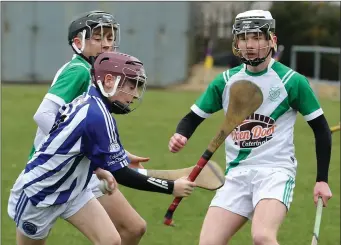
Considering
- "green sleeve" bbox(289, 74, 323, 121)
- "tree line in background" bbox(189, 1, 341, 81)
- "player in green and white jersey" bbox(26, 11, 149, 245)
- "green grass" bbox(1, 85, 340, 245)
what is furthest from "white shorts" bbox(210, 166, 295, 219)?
"tree line in background" bbox(189, 1, 341, 81)

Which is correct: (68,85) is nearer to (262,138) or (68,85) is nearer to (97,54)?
(97,54)

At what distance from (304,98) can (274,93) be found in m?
0.17

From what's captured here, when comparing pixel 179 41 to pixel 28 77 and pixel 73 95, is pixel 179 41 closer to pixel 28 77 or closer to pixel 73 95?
pixel 28 77

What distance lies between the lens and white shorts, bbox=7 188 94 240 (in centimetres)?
423

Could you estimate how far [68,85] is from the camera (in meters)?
4.68

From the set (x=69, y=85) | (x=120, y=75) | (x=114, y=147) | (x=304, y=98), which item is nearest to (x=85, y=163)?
(x=114, y=147)

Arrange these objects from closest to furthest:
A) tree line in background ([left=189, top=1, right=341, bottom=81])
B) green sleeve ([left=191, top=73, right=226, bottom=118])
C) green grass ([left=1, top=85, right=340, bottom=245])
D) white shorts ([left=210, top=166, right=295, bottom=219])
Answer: white shorts ([left=210, top=166, right=295, bottom=219]) → green sleeve ([left=191, top=73, right=226, bottom=118]) → green grass ([left=1, top=85, right=340, bottom=245]) → tree line in background ([left=189, top=1, right=341, bottom=81])

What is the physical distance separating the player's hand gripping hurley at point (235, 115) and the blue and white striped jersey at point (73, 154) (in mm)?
573

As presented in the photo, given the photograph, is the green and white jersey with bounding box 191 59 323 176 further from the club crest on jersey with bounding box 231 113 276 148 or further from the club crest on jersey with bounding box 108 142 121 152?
the club crest on jersey with bounding box 108 142 121 152

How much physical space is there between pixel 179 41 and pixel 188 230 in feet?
79.1

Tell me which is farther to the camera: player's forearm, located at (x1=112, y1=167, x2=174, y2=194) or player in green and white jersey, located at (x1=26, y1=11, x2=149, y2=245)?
player in green and white jersey, located at (x1=26, y1=11, x2=149, y2=245)

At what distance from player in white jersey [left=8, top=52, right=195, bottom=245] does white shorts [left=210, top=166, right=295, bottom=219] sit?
0.49m

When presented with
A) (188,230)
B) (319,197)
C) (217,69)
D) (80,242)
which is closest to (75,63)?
(319,197)

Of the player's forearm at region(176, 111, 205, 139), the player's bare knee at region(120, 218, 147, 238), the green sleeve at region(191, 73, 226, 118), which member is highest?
the green sleeve at region(191, 73, 226, 118)
